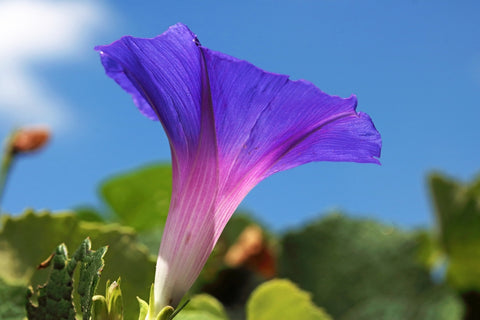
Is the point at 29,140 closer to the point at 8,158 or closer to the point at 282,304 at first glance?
the point at 8,158

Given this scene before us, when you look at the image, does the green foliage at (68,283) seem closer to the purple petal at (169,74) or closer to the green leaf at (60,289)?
the green leaf at (60,289)

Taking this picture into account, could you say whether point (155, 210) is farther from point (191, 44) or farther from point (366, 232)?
point (191, 44)

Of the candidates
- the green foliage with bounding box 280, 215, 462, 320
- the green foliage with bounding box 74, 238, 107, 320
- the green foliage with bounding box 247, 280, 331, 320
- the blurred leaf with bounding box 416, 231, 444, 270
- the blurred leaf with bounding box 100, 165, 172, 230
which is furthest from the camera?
the blurred leaf with bounding box 416, 231, 444, 270

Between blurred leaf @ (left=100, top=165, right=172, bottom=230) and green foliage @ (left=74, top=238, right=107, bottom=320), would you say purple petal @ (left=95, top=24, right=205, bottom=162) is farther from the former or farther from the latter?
blurred leaf @ (left=100, top=165, right=172, bottom=230)

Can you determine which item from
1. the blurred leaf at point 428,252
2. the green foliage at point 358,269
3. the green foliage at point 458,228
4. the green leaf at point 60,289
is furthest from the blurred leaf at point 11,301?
the blurred leaf at point 428,252

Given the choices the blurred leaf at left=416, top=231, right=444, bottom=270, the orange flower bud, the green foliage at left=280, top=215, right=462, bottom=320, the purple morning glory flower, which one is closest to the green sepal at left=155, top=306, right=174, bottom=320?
the purple morning glory flower

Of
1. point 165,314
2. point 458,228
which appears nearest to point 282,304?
point 165,314

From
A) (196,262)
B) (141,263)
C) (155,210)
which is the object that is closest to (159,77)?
(196,262)
